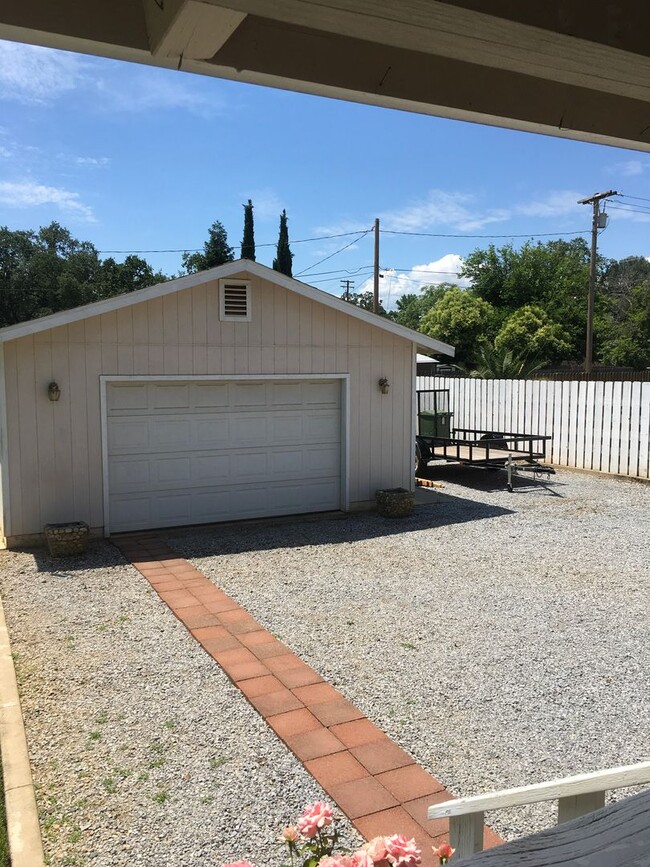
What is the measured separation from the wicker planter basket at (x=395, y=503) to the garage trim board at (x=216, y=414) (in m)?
0.57

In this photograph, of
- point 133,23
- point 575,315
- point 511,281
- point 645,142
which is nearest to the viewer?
point 133,23

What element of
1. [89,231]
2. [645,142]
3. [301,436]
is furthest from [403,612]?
[89,231]

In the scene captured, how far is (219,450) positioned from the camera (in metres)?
9.64

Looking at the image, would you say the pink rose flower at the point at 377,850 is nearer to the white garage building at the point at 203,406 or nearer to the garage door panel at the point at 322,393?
the white garage building at the point at 203,406

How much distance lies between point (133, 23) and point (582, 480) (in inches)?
527

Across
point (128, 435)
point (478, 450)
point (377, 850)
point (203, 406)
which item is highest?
point (203, 406)

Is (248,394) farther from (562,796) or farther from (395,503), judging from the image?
(562,796)

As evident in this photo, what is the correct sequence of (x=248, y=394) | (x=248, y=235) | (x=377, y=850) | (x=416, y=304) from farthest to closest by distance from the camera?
(x=416, y=304), (x=248, y=235), (x=248, y=394), (x=377, y=850)

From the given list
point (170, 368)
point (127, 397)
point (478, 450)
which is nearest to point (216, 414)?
point (170, 368)

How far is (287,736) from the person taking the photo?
3.97m

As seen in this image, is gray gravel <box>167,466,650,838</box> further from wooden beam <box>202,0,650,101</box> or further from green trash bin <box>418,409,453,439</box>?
green trash bin <box>418,409,453,439</box>

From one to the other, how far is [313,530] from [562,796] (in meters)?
8.21

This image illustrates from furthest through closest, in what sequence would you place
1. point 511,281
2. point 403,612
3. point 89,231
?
point 89,231 → point 511,281 → point 403,612

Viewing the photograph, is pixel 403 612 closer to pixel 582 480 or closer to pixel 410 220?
pixel 582 480
